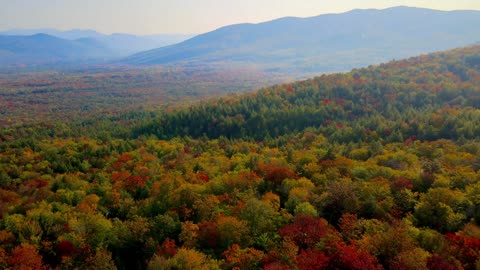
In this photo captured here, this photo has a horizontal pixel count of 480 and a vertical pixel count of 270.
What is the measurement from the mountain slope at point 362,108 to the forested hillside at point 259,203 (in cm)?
146

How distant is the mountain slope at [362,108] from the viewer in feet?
333

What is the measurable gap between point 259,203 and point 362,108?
9579 cm

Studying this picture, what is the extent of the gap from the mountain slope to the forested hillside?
1.46 m

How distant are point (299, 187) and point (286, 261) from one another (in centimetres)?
2056

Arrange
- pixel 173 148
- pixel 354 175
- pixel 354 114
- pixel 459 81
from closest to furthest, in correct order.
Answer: pixel 354 175 < pixel 173 148 < pixel 354 114 < pixel 459 81

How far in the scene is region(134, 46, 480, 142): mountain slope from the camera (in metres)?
102

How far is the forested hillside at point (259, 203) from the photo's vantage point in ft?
123

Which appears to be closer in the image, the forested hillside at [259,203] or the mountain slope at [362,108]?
the forested hillside at [259,203]

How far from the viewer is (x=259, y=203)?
155 feet

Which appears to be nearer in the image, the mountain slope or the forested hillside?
the forested hillside

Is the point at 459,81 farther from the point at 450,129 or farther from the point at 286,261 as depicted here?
the point at 286,261

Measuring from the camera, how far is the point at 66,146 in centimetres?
10756

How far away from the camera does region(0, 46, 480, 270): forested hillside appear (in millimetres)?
37594

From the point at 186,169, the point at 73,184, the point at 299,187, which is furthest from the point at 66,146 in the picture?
the point at 299,187
